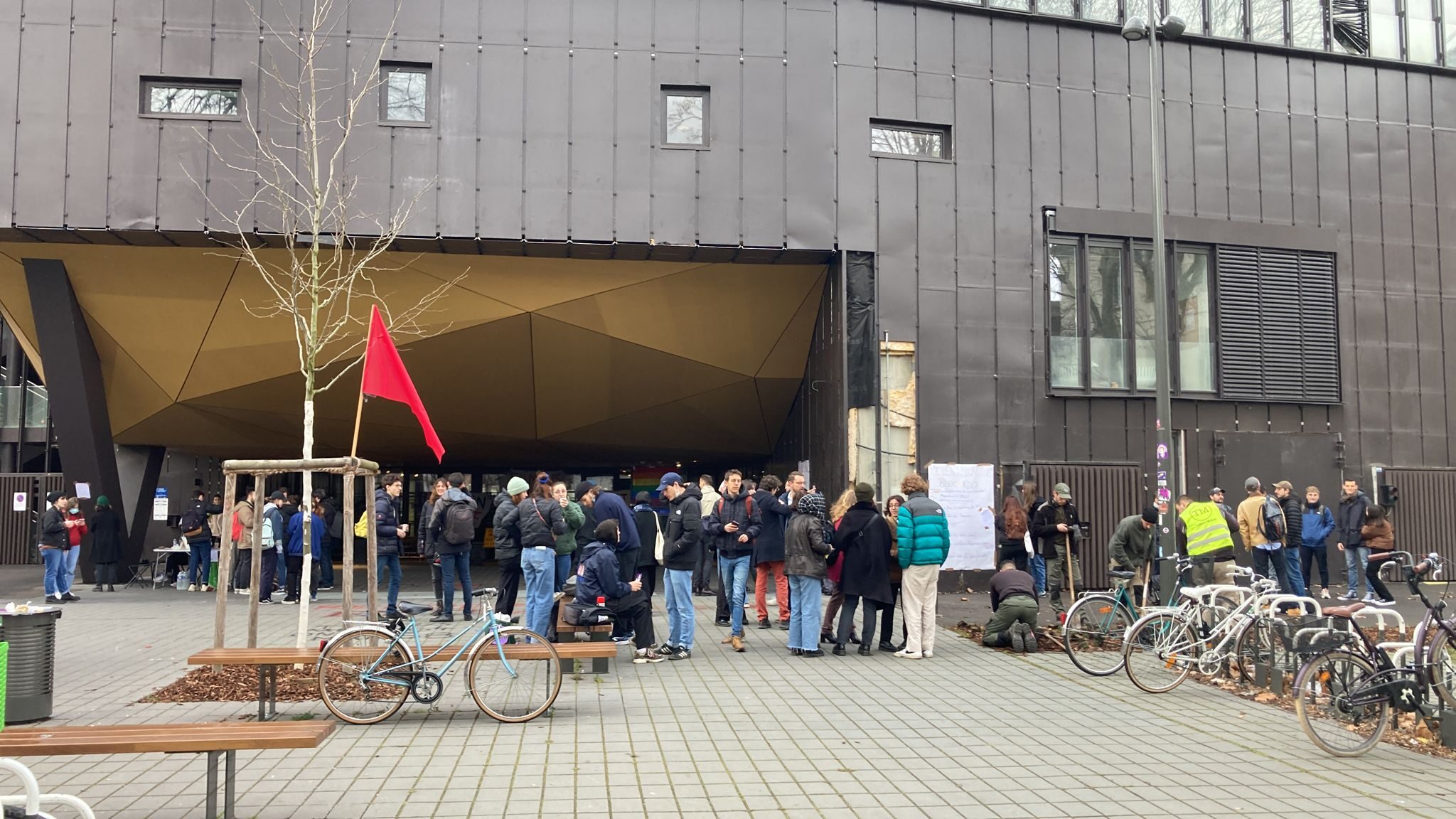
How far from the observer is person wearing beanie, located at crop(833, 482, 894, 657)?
36.6 feet

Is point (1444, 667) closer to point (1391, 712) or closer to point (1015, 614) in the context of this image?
point (1391, 712)

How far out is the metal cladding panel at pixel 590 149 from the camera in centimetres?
1614

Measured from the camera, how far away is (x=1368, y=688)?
6824 mm

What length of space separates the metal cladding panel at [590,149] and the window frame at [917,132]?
418cm

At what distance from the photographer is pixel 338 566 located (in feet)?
80.6

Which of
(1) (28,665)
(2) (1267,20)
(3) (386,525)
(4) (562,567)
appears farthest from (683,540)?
(2) (1267,20)

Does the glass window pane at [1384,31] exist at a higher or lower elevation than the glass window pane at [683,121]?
higher

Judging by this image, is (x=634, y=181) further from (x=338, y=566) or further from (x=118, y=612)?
(x=338, y=566)

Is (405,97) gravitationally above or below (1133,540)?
above

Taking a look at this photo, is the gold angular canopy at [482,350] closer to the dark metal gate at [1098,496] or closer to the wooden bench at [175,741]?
the dark metal gate at [1098,496]

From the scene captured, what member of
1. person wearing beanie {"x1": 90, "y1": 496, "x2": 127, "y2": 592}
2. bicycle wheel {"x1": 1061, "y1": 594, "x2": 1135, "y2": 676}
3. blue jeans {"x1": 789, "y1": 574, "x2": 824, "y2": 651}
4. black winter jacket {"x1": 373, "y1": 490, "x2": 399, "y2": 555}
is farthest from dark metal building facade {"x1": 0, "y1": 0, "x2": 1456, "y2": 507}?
bicycle wheel {"x1": 1061, "y1": 594, "x2": 1135, "y2": 676}

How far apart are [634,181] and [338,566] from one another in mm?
13373

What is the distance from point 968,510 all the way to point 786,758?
10585 millimetres

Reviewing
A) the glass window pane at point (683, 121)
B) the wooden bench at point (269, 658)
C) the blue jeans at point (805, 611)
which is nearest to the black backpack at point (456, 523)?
the blue jeans at point (805, 611)
